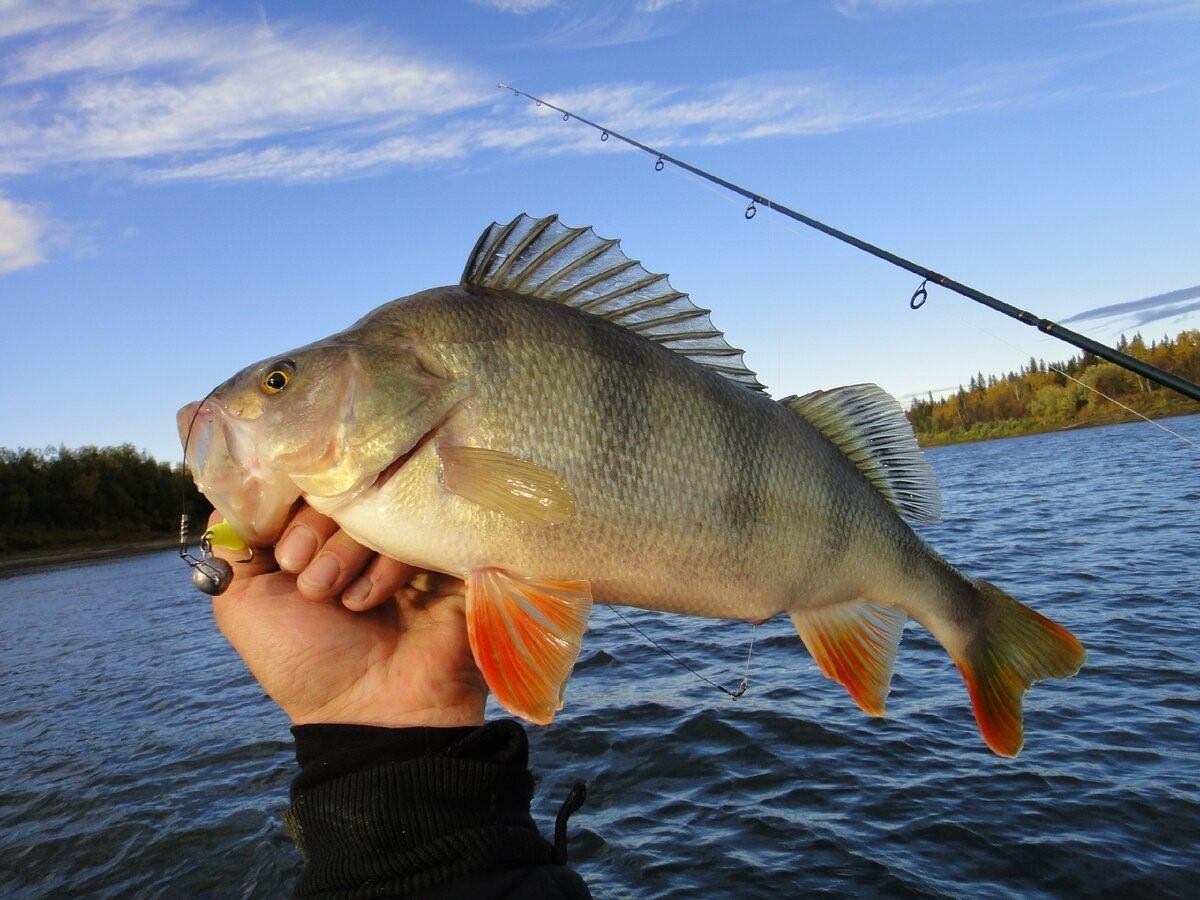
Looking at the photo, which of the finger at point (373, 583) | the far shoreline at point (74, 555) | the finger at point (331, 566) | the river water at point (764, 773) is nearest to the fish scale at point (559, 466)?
the finger at point (331, 566)

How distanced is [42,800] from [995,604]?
10557mm

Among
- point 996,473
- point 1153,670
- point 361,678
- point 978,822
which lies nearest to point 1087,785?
point 978,822

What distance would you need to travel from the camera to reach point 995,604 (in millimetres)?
2809

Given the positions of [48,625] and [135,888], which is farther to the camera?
[48,625]

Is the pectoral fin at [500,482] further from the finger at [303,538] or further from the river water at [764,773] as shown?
the river water at [764,773]

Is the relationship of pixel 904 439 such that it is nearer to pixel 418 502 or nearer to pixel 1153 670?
pixel 418 502

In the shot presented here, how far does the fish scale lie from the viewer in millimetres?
2170

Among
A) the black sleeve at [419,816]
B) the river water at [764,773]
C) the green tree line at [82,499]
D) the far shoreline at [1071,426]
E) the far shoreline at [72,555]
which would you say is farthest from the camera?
the far shoreline at [1071,426]

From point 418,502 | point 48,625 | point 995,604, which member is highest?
point 418,502

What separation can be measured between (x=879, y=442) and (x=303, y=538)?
6.33 feet

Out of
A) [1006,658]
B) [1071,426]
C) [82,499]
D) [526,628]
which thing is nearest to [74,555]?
[82,499]

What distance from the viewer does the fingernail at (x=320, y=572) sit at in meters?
2.27

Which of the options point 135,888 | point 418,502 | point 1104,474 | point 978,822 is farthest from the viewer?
point 1104,474

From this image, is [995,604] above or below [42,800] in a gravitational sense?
above
